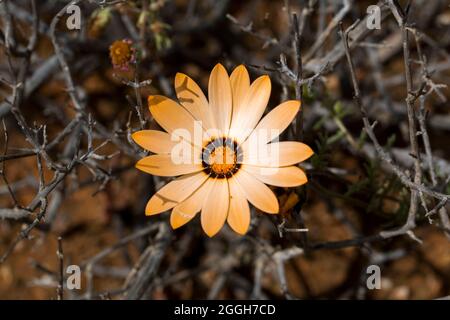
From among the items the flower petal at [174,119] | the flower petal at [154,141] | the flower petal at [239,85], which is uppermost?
the flower petal at [239,85]

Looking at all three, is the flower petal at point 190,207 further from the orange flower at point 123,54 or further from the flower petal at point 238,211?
the orange flower at point 123,54

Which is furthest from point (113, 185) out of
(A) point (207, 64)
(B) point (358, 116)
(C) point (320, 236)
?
(B) point (358, 116)

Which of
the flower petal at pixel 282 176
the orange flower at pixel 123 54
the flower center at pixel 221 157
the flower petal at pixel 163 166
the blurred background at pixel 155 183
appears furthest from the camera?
the blurred background at pixel 155 183

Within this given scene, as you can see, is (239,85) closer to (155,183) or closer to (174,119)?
(174,119)

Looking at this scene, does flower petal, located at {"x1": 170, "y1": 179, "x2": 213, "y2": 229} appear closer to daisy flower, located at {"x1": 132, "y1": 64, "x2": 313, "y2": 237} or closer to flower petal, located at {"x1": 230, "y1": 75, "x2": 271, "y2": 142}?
daisy flower, located at {"x1": 132, "y1": 64, "x2": 313, "y2": 237}

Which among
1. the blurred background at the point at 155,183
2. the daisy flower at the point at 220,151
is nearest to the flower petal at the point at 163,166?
the daisy flower at the point at 220,151

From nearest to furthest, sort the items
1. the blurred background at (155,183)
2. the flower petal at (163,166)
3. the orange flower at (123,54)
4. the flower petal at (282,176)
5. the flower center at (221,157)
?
the flower petal at (282,176) → the flower petal at (163,166) → the flower center at (221,157) → the orange flower at (123,54) → the blurred background at (155,183)

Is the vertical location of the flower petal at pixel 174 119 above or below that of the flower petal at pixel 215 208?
above
